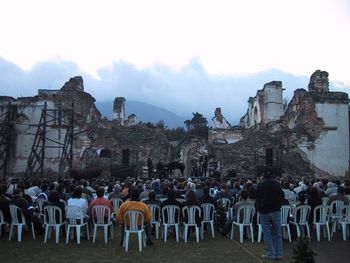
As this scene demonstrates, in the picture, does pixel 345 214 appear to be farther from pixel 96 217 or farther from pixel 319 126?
pixel 319 126

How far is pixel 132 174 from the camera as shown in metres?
26.0

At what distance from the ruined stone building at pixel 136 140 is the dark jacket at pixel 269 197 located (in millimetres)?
20872

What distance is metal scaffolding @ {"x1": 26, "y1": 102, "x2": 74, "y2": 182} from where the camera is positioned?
91.5 feet

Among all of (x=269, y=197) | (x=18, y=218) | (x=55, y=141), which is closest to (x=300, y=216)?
(x=269, y=197)

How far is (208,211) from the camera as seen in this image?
35.1 feet

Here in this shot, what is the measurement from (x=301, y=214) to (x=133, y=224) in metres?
4.25

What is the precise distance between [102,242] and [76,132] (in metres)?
22.1

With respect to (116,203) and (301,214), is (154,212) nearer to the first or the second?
(116,203)

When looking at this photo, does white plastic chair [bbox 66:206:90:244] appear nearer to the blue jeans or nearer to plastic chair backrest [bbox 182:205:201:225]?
plastic chair backrest [bbox 182:205:201:225]

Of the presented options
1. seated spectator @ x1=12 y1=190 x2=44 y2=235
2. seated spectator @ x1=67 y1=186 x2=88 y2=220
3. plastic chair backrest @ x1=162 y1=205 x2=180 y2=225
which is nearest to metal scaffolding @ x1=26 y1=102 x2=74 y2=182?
seated spectator @ x1=12 y1=190 x2=44 y2=235

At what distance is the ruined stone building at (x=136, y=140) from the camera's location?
3002 cm

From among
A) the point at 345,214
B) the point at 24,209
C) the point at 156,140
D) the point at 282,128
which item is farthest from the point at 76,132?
the point at 345,214

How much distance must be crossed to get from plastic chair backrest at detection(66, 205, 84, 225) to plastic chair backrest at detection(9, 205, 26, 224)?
1227mm

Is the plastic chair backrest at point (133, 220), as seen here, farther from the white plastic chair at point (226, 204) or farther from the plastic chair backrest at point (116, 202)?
the white plastic chair at point (226, 204)
